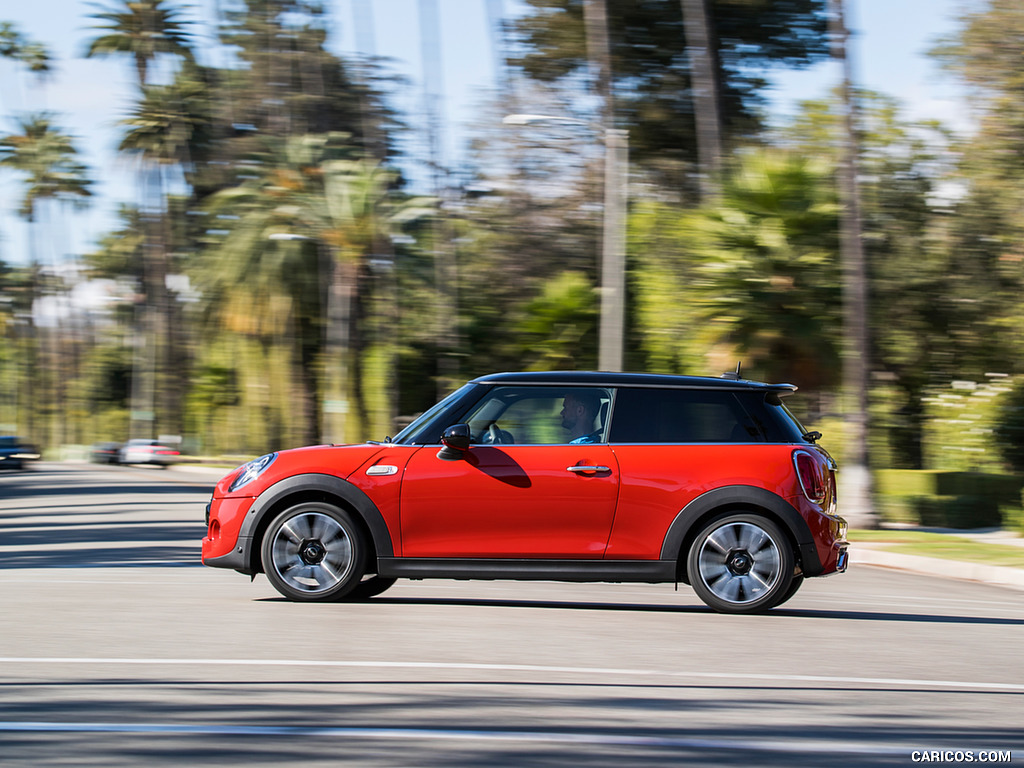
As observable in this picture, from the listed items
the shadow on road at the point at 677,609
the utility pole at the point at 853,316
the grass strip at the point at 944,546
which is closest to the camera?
the shadow on road at the point at 677,609

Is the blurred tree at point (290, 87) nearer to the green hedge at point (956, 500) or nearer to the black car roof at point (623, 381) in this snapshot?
the green hedge at point (956, 500)

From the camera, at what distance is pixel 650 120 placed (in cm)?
3791

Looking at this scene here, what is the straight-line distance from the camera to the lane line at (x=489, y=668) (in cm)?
623

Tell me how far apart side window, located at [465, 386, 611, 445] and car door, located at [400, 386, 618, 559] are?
0.45 ft

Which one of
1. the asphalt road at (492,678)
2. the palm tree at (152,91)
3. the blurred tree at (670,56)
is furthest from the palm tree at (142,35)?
the asphalt road at (492,678)

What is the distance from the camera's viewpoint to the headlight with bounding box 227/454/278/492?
28.4 feet

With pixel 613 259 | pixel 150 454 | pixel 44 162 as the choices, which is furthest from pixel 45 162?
pixel 613 259

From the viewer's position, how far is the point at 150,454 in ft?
192

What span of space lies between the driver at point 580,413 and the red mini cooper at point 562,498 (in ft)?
0.03

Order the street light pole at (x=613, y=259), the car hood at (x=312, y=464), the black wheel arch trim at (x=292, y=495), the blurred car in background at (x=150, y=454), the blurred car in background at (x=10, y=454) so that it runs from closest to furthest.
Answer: the black wheel arch trim at (x=292, y=495)
the car hood at (x=312, y=464)
the street light pole at (x=613, y=259)
the blurred car in background at (x=10, y=454)
the blurred car in background at (x=150, y=454)

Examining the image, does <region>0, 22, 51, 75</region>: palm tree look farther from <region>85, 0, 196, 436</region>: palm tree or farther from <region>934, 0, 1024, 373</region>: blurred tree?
<region>934, 0, 1024, 373</region>: blurred tree

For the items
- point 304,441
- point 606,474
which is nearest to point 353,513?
point 606,474

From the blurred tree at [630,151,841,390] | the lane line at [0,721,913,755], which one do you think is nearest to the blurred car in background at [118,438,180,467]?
the blurred tree at [630,151,841,390]

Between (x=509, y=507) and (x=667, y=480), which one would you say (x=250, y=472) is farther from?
(x=667, y=480)
